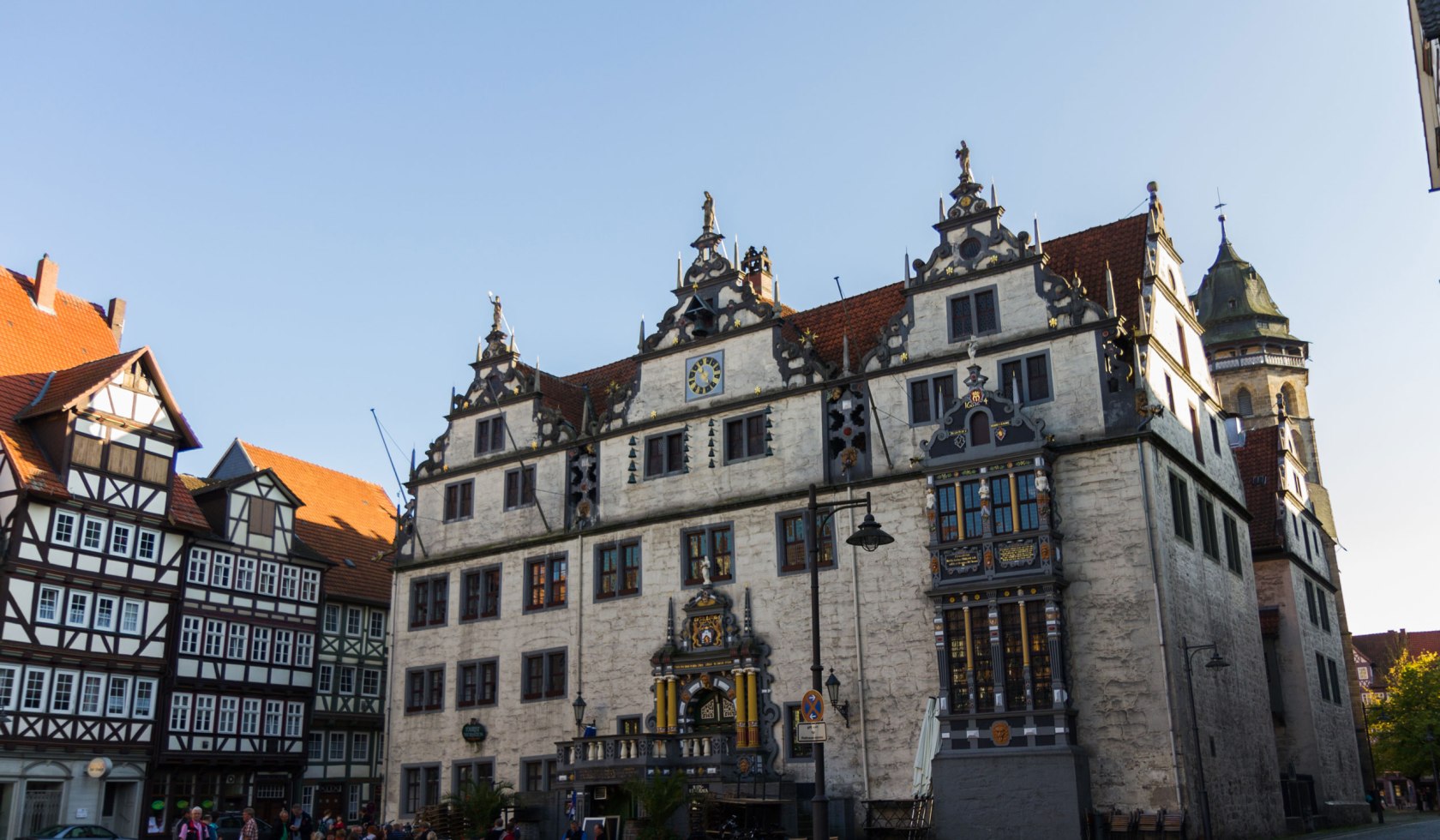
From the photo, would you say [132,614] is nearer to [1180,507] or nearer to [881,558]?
[881,558]

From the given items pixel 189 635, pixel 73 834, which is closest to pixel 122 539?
pixel 189 635

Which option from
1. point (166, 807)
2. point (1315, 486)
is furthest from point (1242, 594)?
point (166, 807)

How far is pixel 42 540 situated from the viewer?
3775 cm

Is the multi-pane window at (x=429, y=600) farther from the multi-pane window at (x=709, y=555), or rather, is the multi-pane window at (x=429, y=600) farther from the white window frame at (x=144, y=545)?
the multi-pane window at (x=709, y=555)

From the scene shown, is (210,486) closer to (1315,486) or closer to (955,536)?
(955,536)

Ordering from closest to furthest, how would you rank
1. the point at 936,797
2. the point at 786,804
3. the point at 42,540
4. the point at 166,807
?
the point at 936,797, the point at 786,804, the point at 42,540, the point at 166,807

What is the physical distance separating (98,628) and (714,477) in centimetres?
1982

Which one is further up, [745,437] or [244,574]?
[745,437]

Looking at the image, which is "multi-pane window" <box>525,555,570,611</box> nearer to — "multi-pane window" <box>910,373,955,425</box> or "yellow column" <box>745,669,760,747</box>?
"yellow column" <box>745,669,760,747</box>

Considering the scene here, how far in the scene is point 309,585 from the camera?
47.4 metres

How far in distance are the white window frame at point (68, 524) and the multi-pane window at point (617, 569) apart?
16.0 m

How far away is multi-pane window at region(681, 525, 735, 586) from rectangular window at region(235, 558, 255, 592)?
17.9 m

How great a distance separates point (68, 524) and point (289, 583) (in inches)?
363

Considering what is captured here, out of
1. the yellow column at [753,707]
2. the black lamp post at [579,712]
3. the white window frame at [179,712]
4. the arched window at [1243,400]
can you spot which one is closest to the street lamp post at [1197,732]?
the yellow column at [753,707]
